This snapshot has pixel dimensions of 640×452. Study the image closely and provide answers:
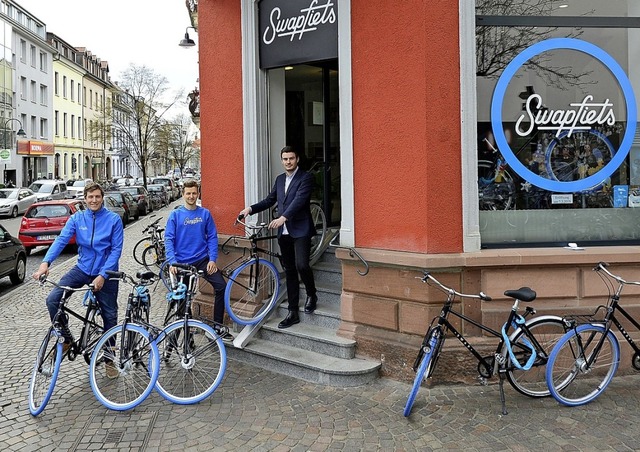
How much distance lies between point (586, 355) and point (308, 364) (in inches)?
101

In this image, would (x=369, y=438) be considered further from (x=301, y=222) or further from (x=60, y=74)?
(x=60, y=74)

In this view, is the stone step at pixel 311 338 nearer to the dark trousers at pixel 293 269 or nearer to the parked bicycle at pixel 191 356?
the dark trousers at pixel 293 269

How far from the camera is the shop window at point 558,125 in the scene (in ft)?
18.6

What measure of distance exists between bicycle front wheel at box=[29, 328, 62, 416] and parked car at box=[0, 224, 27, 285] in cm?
698

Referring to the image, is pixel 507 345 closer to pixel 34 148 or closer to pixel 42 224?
pixel 42 224

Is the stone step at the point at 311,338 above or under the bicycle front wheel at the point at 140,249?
under

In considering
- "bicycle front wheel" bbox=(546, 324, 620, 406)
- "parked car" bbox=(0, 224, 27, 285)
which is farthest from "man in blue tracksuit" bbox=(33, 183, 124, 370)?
"parked car" bbox=(0, 224, 27, 285)

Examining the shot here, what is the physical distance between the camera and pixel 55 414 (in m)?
4.89

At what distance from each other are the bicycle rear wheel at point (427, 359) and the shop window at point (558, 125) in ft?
4.55

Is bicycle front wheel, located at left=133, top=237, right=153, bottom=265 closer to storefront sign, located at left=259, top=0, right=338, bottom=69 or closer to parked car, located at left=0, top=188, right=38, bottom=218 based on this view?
storefront sign, located at left=259, top=0, right=338, bottom=69

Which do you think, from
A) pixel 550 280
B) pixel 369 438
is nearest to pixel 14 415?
pixel 369 438

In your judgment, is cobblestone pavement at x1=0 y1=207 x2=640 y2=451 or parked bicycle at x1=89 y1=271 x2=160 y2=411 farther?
parked bicycle at x1=89 y1=271 x2=160 y2=411

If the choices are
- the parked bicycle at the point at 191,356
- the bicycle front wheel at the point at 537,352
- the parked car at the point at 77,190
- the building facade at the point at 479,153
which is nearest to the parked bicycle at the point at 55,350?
the parked bicycle at the point at 191,356

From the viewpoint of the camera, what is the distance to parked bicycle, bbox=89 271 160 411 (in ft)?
16.0
